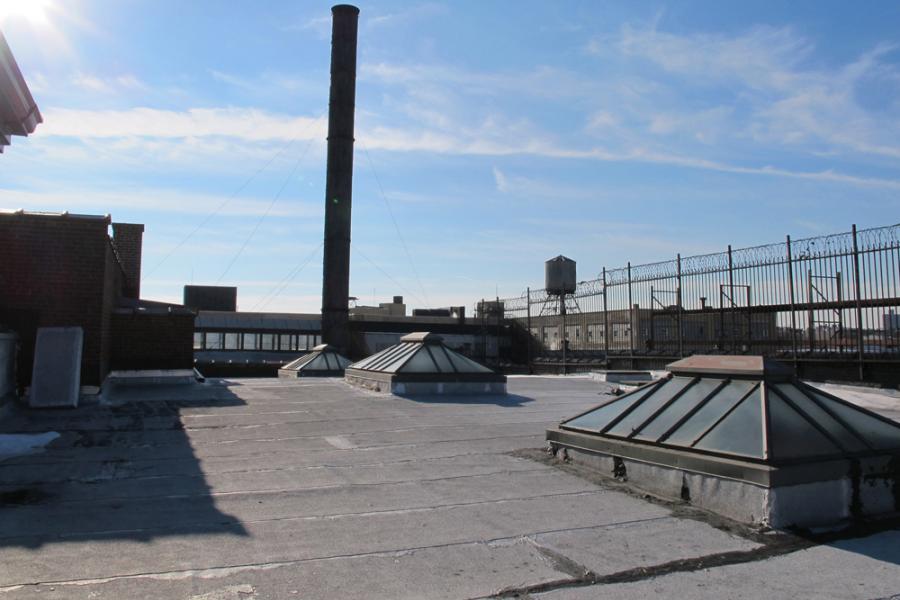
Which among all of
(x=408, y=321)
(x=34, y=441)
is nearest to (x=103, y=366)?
(x=34, y=441)

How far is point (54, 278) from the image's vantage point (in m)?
11.2

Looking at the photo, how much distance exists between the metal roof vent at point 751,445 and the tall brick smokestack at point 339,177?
88.8 ft

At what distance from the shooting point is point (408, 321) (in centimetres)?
4419

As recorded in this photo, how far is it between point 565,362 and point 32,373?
19071mm

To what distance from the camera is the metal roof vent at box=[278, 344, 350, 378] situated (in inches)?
937

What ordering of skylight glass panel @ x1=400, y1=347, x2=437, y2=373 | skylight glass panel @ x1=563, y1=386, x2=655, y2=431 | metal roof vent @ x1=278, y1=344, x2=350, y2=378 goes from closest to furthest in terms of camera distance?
1. skylight glass panel @ x1=563, y1=386, x2=655, y2=431
2. skylight glass panel @ x1=400, y1=347, x2=437, y2=373
3. metal roof vent @ x1=278, y1=344, x2=350, y2=378

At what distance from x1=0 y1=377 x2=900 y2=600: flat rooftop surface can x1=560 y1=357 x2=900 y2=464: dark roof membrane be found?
65cm

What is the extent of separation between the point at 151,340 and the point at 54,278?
12.9ft

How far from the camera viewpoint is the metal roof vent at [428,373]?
13188 millimetres

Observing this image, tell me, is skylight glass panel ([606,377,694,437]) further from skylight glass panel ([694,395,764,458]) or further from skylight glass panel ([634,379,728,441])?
skylight glass panel ([694,395,764,458])

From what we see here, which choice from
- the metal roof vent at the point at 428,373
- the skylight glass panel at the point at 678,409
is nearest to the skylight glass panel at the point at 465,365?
the metal roof vent at the point at 428,373

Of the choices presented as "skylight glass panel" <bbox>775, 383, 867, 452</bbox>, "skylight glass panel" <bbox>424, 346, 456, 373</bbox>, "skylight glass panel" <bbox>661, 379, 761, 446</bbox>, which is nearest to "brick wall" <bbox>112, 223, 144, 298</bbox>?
"skylight glass panel" <bbox>424, 346, 456, 373</bbox>

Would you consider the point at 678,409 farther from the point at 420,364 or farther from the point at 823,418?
the point at 420,364

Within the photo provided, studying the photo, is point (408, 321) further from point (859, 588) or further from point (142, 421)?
point (859, 588)
